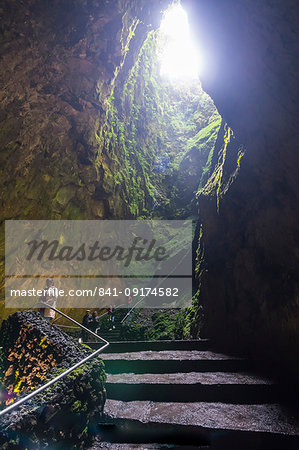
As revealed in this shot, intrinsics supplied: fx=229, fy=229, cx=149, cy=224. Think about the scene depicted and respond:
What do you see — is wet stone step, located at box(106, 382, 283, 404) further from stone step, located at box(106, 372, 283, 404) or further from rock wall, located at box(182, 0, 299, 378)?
rock wall, located at box(182, 0, 299, 378)

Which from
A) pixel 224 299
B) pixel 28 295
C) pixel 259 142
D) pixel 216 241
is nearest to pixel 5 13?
pixel 259 142

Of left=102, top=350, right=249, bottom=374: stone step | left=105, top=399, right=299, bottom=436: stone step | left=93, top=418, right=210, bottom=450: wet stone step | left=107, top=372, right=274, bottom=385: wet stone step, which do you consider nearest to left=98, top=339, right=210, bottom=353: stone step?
left=102, top=350, right=249, bottom=374: stone step

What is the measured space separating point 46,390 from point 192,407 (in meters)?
1.93

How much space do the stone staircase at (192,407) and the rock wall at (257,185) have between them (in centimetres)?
97

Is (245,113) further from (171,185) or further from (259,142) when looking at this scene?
(171,185)

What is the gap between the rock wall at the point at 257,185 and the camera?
3963 mm

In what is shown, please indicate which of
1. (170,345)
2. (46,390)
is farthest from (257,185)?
(46,390)

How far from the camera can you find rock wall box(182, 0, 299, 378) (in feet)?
13.0

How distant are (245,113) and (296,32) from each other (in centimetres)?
169

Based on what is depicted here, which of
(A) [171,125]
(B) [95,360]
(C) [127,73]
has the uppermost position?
(A) [171,125]

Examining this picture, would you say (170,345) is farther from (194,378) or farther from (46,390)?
(46,390)

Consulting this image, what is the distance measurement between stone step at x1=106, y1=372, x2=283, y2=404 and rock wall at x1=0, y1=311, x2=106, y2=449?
0.55 metres

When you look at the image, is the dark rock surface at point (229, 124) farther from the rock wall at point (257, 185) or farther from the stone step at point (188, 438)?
the stone step at point (188, 438)

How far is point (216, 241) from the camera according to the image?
672cm
